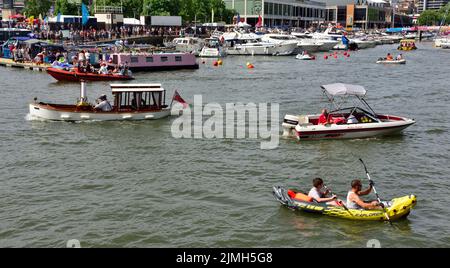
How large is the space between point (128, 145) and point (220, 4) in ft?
390

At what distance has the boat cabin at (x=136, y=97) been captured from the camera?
31.3 m

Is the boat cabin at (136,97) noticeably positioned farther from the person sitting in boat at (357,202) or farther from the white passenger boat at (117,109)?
the person sitting in boat at (357,202)

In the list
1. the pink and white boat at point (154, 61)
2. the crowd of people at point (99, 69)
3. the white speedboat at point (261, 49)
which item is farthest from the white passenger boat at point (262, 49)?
the crowd of people at point (99, 69)

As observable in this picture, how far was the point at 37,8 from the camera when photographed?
429ft

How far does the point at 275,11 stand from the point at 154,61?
118 meters

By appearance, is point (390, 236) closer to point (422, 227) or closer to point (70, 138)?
point (422, 227)

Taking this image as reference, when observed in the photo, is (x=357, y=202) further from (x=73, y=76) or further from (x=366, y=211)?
(x=73, y=76)

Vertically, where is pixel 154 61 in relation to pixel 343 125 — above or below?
above

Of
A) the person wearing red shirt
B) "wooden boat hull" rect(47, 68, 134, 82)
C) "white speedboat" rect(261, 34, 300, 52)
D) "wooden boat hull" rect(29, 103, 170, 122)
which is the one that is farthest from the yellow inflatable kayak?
"white speedboat" rect(261, 34, 300, 52)

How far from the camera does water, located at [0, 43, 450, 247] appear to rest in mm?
16359

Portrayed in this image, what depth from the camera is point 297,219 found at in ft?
57.4

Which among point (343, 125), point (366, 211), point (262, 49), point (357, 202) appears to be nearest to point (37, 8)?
point (262, 49)
